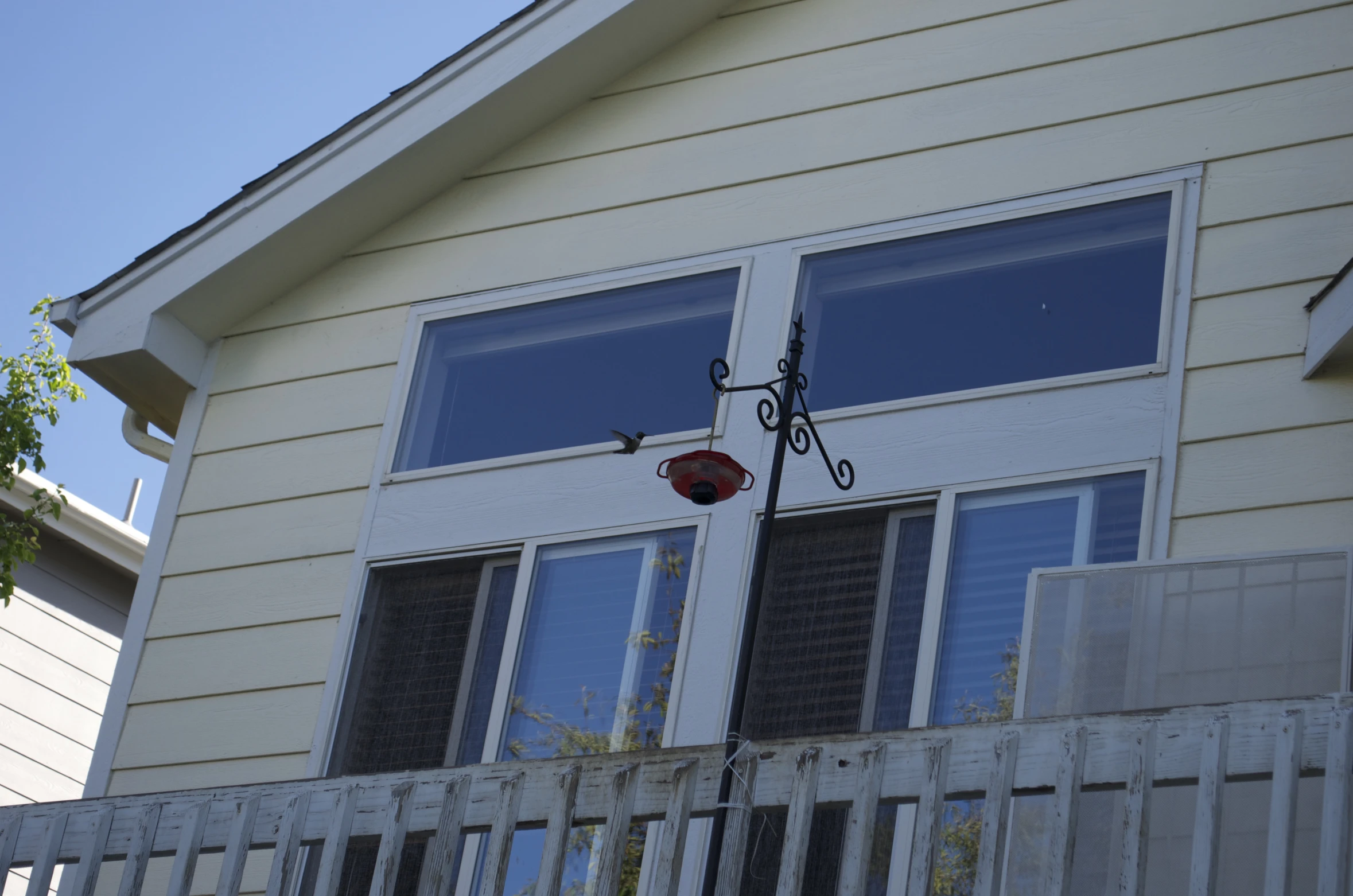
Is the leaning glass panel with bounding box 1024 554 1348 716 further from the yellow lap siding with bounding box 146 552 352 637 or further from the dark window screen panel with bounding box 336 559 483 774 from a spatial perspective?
the yellow lap siding with bounding box 146 552 352 637

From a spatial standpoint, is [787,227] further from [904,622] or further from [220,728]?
[220,728]

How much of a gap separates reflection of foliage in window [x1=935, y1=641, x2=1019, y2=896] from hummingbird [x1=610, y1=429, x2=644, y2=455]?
4.53 ft

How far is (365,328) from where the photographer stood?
7270 mm

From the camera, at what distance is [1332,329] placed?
5121 mm

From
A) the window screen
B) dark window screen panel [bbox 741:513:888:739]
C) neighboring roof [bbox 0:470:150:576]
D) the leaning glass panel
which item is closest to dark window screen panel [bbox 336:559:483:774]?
the window screen

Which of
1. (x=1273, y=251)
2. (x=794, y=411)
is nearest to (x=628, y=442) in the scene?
(x=794, y=411)

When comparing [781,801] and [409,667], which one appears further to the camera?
[409,667]

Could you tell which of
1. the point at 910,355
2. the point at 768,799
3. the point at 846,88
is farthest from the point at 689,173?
the point at 768,799

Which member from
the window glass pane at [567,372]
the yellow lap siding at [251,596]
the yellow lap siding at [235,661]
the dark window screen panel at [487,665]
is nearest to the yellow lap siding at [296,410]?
the window glass pane at [567,372]

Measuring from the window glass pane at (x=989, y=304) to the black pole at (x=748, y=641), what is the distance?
115 centimetres

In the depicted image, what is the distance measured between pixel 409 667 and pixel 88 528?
5.58 meters

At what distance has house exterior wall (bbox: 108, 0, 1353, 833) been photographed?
5.42m

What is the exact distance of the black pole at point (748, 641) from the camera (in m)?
3.88

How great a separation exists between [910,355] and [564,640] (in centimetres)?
163
